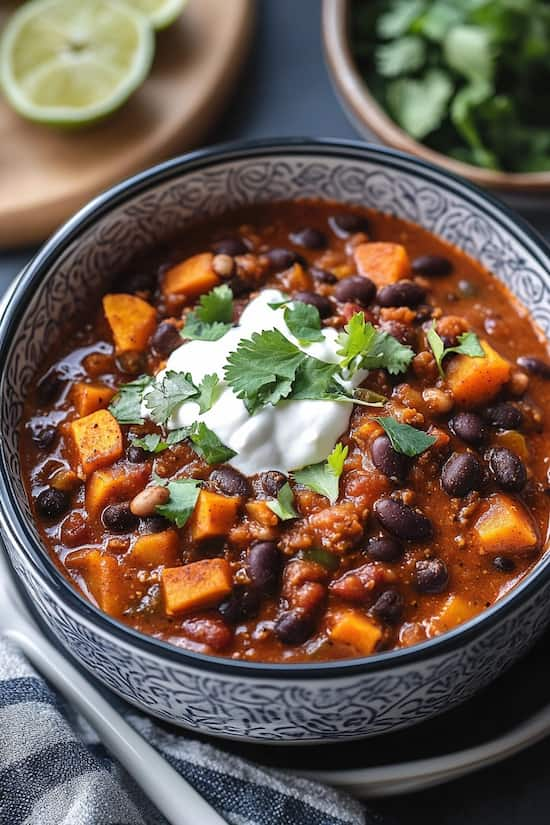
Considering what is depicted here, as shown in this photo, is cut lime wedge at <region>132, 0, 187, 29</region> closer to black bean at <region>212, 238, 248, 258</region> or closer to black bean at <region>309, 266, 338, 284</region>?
black bean at <region>212, 238, 248, 258</region>

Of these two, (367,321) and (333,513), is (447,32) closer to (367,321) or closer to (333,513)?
(367,321)

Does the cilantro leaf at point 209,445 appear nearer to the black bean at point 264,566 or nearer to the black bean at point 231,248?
the black bean at point 264,566

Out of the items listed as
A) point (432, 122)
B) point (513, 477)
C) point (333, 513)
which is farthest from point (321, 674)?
point (432, 122)

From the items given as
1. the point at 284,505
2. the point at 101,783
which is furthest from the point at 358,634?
Result: the point at 101,783

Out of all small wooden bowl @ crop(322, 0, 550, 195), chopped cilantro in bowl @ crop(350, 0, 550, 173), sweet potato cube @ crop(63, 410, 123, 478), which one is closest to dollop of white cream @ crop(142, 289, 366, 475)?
sweet potato cube @ crop(63, 410, 123, 478)

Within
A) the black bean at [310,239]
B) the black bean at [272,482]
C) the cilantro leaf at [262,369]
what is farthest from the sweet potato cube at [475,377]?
the black bean at [310,239]
